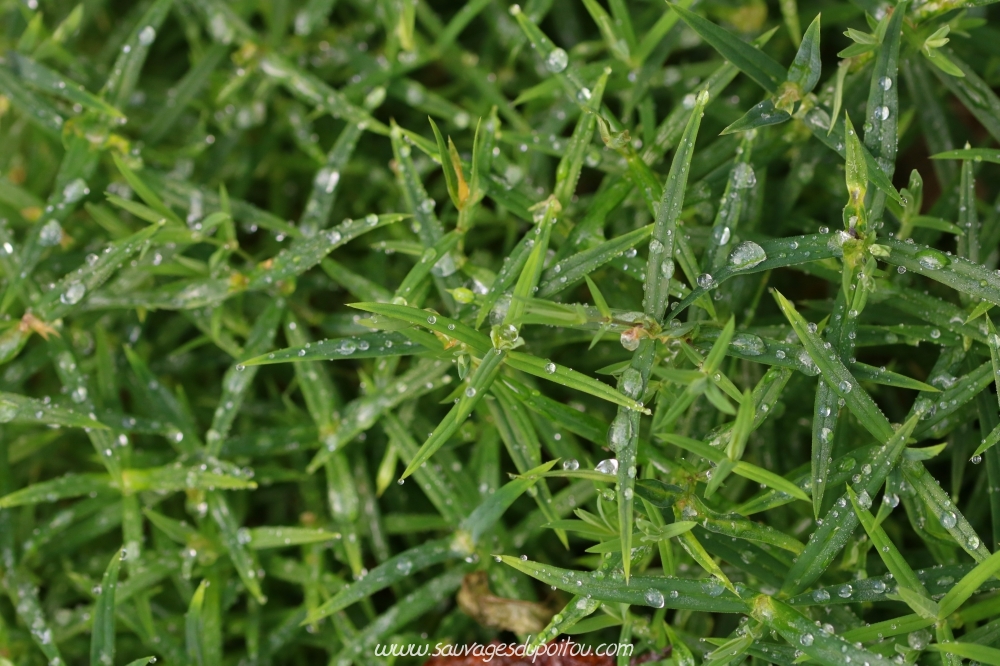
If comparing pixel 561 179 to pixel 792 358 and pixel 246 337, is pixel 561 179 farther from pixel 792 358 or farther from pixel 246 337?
pixel 246 337

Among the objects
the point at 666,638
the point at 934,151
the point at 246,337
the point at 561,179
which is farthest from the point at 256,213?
the point at 934,151

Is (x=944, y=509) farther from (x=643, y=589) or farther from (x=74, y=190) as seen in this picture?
(x=74, y=190)

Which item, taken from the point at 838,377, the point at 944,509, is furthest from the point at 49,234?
the point at 944,509

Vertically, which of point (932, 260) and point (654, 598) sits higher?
point (932, 260)

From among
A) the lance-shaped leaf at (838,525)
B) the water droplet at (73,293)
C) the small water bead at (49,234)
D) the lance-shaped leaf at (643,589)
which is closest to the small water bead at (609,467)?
the lance-shaped leaf at (643,589)

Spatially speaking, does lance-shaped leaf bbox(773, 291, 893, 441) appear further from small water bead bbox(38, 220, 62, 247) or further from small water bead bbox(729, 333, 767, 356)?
small water bead bbox(38, 220, 62, 247)

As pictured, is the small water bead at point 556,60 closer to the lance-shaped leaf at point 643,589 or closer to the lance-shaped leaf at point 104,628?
the lance-shaped leaf at point 643,589
